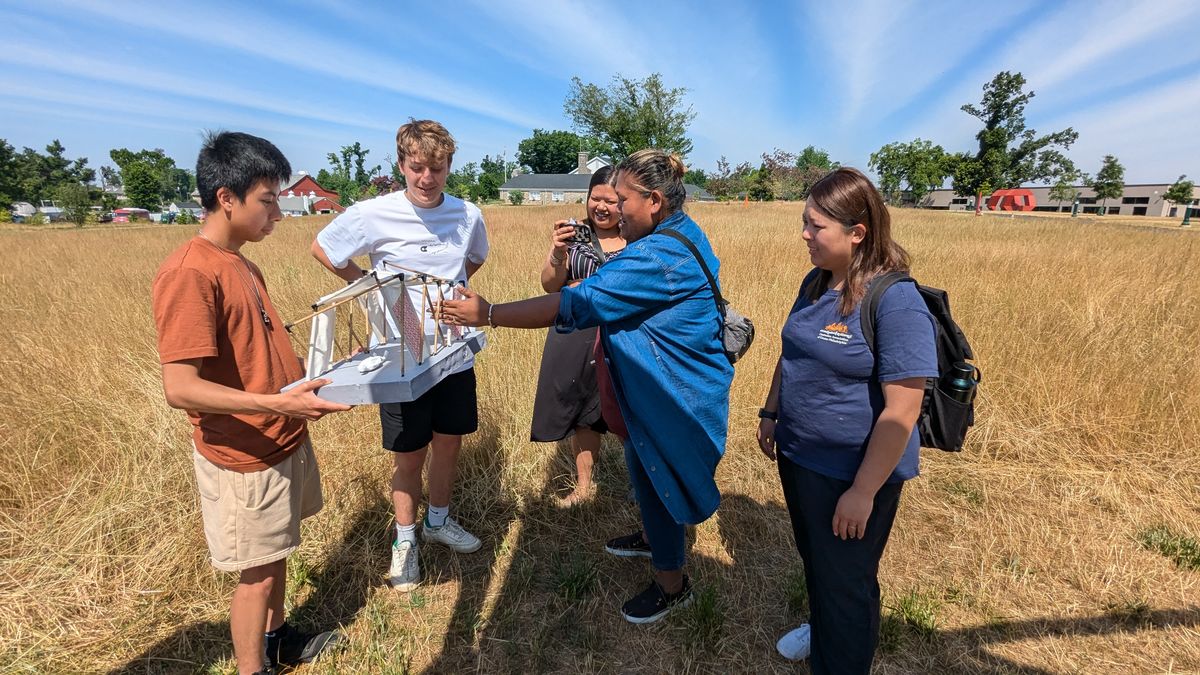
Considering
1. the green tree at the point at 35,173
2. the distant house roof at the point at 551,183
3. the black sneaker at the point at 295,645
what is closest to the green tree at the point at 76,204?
the green tree at the point at 35,173

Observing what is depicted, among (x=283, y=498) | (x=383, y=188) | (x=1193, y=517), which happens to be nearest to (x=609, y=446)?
(x=283, y=498)

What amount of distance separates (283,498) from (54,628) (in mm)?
1494

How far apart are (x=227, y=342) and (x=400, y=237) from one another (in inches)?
38.1

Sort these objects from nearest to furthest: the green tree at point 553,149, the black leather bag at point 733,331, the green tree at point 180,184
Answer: the black leather bag at point 733,331
the green tree at point 553,149
the green tree at point 180,184

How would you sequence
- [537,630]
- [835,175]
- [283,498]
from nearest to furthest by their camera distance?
[835,175] < [283,498] < [537,630]

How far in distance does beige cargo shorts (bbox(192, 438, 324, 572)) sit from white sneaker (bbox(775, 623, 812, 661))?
6.76 ft

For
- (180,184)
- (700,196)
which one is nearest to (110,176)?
(180,184)

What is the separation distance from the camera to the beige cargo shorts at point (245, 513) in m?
1.64

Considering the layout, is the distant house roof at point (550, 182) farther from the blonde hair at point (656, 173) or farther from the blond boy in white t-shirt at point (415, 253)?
the blonde hair at point (656, 173)

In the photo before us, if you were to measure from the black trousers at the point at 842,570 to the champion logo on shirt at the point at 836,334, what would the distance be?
0.47 m

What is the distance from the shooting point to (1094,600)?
7.88 feet

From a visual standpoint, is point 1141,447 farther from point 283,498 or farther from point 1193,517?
point 283,498

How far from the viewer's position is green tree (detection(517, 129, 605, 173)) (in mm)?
91312

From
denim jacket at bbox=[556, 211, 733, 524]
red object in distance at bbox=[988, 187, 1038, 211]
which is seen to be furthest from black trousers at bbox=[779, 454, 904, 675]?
red object in distance at bbox=[988, 187, 1038, 211]
